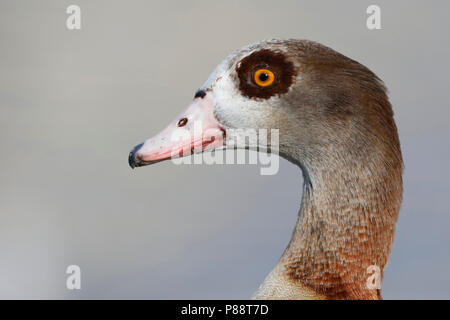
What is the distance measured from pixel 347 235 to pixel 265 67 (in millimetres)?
712

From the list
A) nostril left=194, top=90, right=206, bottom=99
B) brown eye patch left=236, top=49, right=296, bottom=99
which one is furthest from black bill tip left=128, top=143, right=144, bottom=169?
brown eye patch left=236, top=49, right=296, bottom=99

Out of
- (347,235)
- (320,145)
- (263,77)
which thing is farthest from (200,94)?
(347,235)

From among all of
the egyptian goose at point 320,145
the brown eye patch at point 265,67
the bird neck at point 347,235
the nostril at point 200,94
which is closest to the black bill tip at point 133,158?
the egyptian goose at point 320,145

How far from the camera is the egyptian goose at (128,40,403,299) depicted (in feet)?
7.25

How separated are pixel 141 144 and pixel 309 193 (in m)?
0.70

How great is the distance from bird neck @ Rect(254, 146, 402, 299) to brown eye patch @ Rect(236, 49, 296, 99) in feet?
1.18

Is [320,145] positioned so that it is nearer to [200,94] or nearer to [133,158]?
[200,94]

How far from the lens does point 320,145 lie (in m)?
2.31

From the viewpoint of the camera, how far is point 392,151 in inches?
88.9

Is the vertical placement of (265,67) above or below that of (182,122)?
above

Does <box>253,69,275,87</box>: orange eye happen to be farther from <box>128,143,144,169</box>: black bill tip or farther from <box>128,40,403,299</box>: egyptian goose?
<box>128,143,144,169</box>: black bill tip

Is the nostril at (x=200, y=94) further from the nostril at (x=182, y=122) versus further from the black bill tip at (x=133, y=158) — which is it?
the black bill tip at (x=133, y=158)

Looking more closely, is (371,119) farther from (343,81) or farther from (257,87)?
(257,87)
